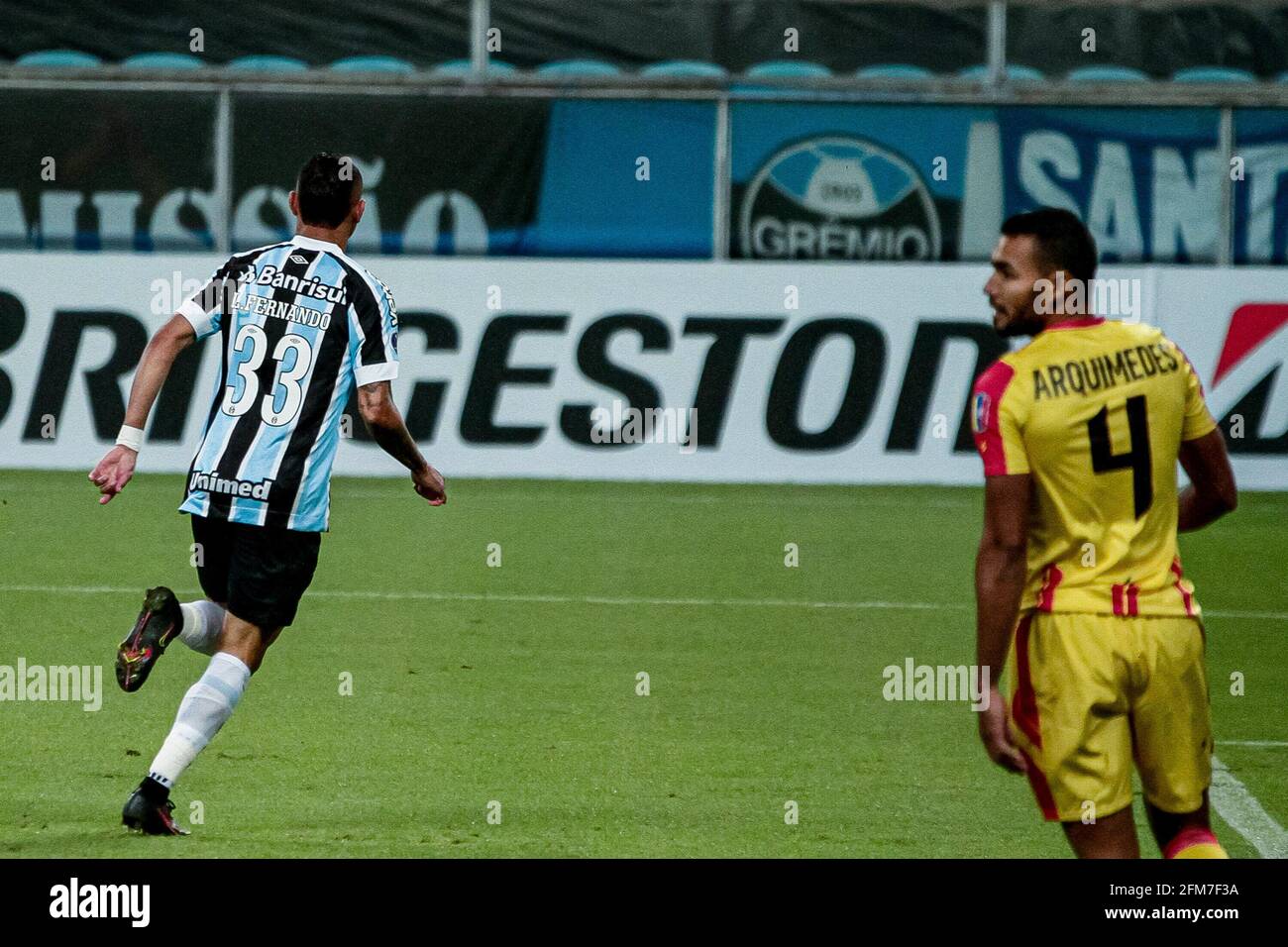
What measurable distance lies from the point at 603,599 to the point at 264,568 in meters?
5.08

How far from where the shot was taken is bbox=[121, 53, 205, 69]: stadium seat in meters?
19.2

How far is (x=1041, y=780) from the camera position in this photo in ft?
14.5

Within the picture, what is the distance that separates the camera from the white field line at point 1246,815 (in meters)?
6.23

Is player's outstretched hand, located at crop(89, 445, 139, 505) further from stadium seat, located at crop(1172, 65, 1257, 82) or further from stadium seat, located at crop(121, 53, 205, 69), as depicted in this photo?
stadium seat, located at crop(1172, 65, 1257, 82)

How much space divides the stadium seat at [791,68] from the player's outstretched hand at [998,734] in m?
15.0

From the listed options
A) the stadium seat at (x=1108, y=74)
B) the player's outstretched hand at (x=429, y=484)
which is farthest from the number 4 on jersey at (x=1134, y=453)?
the stadium seat at (x=1108, y=74)

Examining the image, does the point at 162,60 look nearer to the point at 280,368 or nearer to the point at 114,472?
the point at 280,368

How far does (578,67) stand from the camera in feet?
63.8

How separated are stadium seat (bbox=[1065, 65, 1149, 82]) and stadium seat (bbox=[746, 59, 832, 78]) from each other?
2.28 m

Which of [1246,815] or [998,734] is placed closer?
[998,734]

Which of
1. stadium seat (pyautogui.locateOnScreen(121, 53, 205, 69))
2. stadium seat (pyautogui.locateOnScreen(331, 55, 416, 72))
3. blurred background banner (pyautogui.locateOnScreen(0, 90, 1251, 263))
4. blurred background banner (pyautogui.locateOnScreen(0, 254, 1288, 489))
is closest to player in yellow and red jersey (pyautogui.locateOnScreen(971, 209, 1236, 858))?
blurred background banner (pyautogui.locateOnScreen(0, 254, 1288, 489))

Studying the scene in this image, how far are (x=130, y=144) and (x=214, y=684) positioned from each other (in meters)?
13.1

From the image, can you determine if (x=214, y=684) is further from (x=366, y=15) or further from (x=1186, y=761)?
(x=366, y=15)

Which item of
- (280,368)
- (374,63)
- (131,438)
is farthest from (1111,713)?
(374,63)
